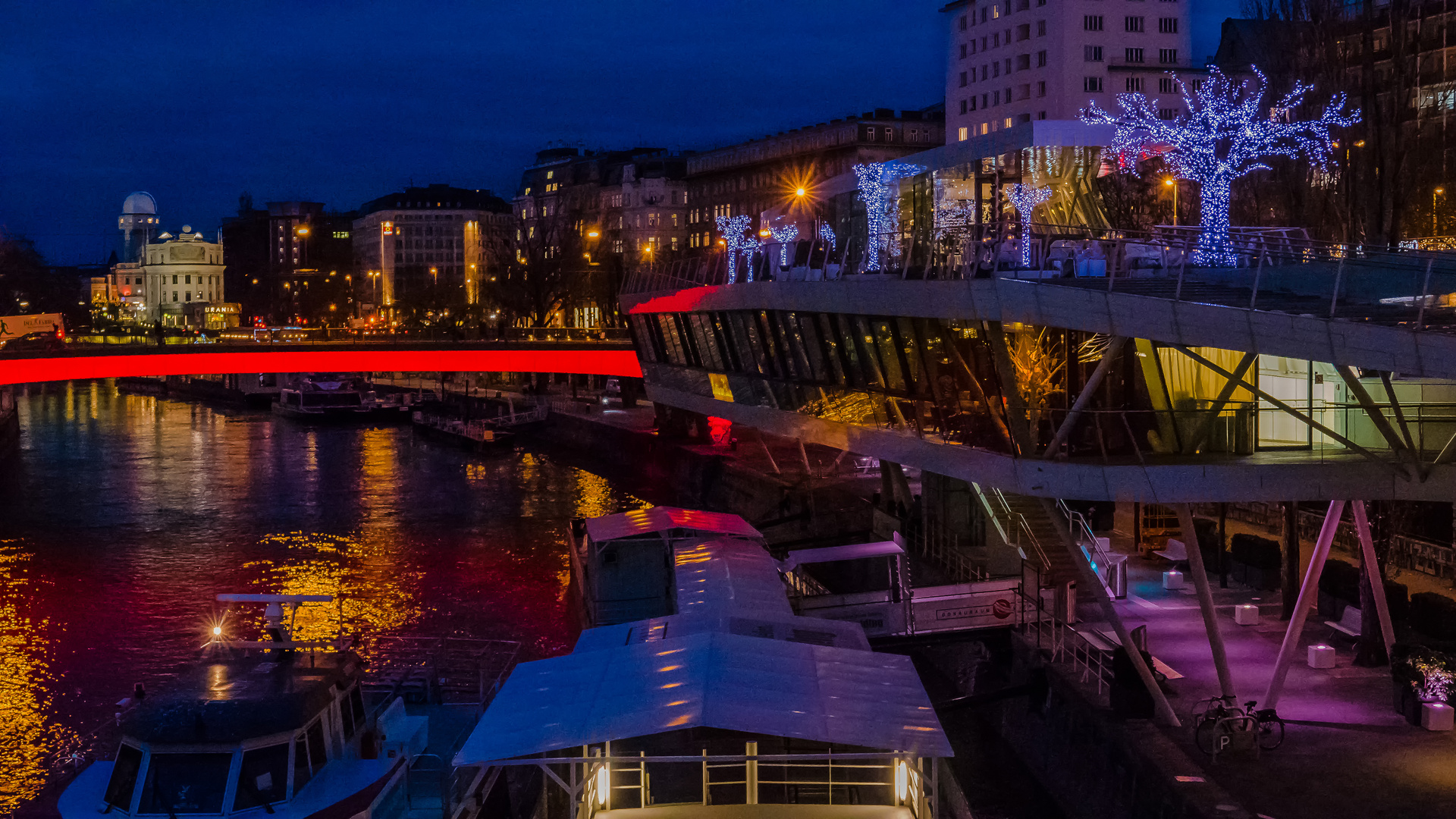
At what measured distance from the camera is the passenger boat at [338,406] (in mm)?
85812

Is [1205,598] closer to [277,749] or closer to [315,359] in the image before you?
[277,749]

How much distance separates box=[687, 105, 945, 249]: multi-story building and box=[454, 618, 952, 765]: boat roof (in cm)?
8258

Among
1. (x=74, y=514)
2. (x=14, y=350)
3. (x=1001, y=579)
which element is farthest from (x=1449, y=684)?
(x=14, y=350)

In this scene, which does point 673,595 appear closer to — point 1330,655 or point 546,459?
point 1330,655

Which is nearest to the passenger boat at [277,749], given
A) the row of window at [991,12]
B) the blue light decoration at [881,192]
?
the blue light decoration at [881,192]

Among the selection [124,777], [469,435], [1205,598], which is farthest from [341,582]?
[469,435]

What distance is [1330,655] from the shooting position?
19.4 meters

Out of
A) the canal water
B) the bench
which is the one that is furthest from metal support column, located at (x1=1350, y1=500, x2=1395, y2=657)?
the canal water

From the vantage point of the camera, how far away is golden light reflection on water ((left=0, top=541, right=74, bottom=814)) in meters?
20.9

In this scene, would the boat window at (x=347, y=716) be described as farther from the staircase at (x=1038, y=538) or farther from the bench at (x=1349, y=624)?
the bench at (x=1349, y=624)

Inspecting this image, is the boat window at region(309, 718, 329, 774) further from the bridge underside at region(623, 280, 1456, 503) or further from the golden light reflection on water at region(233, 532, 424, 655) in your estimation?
the golden light reflection on water at region(233, 532, 424, 655)

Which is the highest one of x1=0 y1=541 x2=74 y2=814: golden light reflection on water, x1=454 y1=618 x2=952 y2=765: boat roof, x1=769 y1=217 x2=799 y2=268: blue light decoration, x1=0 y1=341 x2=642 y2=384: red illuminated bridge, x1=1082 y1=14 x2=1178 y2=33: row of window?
x1=1082 y1=14 x2=1178 y2=33: row of window

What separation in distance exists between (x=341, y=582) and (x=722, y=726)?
23976mm

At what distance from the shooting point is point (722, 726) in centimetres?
1202
